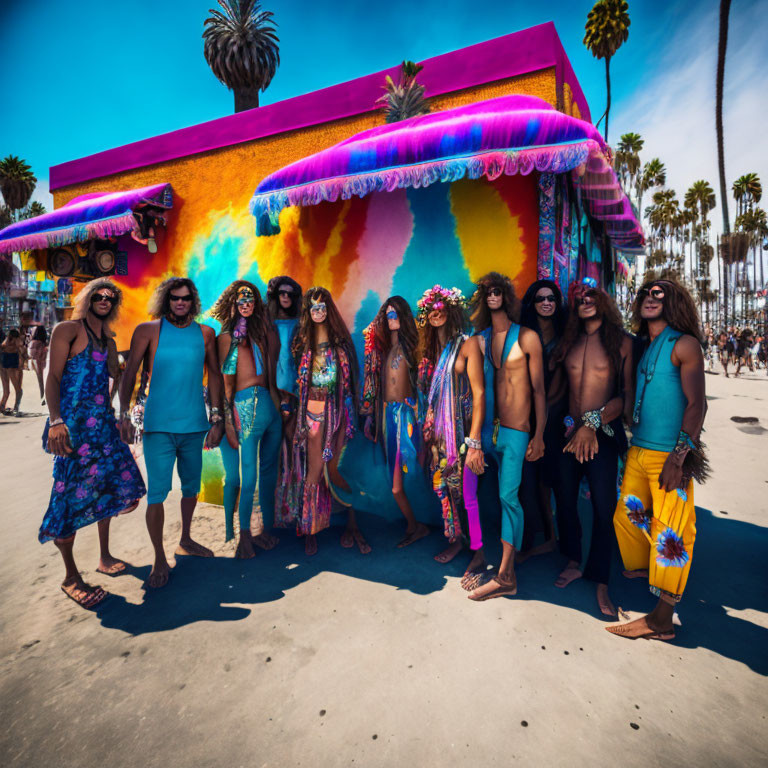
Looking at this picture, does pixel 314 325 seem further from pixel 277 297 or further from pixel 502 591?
pixel 502 591

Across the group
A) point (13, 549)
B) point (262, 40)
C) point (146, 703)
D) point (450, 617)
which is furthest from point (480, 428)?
point (262, 40)

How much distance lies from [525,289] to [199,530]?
145 inches

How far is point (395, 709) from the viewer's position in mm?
1989

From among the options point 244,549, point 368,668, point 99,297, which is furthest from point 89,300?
Answer: point 368,668

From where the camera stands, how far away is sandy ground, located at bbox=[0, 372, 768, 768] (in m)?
1.80

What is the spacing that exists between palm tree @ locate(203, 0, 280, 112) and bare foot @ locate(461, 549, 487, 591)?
74.1 feet

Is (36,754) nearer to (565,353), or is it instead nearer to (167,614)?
(167,614)

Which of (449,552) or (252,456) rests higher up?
(252,456)

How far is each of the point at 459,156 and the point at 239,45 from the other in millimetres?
21677

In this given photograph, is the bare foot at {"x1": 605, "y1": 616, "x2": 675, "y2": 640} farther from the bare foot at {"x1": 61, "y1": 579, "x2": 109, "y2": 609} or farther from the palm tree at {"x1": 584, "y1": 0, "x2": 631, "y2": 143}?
the palm tree at {"x1": 584, "y1": 0, "x2": 631, "y2": 143}

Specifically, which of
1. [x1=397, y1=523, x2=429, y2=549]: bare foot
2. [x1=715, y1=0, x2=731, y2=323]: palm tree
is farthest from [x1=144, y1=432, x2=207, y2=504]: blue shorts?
[x1=715, y1=0, x2=731, y2=323]: palm tree

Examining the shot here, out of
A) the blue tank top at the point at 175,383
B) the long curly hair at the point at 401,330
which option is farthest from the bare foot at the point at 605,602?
the blue tank top at the point at 175,383

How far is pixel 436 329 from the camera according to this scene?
3348 millimetres

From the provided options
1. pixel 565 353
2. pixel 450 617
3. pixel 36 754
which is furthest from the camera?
pixel 565 353
